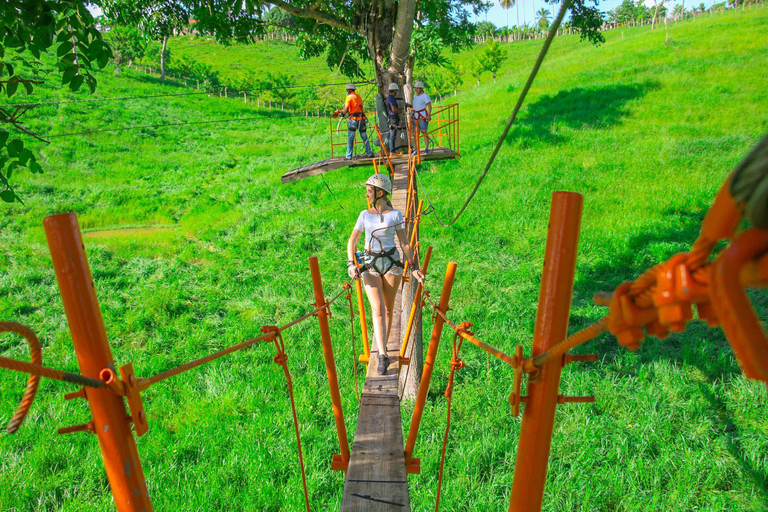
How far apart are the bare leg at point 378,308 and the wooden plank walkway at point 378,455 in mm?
200

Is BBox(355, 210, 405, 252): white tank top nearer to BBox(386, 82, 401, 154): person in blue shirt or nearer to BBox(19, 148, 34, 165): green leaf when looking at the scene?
BBox(19, 148, 34, 165): green leaf

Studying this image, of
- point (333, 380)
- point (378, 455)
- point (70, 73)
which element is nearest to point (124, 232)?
point (70, 73)

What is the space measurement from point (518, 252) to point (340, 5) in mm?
5508

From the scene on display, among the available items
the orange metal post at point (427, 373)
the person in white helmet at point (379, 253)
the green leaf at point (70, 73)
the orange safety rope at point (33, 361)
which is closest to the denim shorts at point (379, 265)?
the person in white helmet at point (379, 253)

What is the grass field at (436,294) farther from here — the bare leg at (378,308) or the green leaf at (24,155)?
the green leaf at (24,155)

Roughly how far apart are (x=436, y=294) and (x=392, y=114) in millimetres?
3058

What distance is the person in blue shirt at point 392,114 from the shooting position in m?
6.22

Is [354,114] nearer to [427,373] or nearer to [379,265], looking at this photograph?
[379,265]

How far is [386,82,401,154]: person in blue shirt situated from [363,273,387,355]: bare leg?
3.36 m

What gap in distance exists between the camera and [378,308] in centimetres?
369

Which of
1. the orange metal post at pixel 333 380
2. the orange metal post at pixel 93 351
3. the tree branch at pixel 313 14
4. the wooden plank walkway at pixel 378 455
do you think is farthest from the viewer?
the tree branch at pixel 313 14

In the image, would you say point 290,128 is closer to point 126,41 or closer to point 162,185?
point 162,185

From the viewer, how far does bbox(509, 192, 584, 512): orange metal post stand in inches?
50.8

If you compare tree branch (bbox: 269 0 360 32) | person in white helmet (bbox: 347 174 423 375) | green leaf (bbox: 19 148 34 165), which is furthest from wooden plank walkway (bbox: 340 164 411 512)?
tree branch (bbox: 269 0 360 32)
